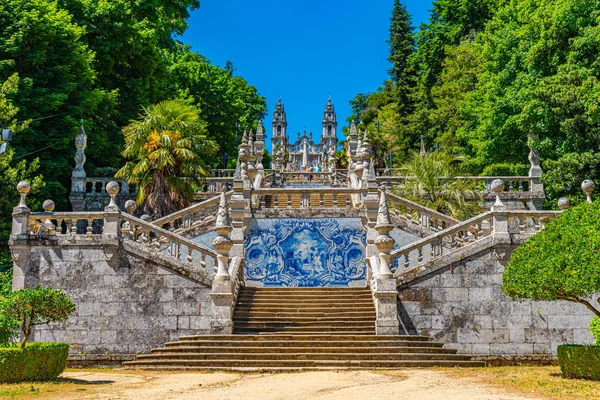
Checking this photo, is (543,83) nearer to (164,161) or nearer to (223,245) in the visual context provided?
(164,161)

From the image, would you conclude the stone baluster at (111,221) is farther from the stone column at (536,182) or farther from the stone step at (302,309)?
the stone column at (536,182)

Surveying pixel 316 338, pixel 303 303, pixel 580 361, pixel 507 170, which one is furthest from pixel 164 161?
pixel 507 170

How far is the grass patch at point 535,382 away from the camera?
11.2m

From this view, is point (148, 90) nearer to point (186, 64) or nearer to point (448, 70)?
point (186, 64)

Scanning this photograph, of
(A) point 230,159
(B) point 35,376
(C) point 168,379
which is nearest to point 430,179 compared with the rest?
(C) point 168,379

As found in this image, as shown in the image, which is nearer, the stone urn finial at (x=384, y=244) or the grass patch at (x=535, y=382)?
the grass patch at (x=535, y=382)

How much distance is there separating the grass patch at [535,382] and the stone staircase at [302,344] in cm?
133

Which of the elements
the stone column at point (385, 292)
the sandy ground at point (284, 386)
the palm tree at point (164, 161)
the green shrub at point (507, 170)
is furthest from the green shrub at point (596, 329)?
the green shrub at point (507, 170)

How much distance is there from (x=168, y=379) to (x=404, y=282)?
679 cm

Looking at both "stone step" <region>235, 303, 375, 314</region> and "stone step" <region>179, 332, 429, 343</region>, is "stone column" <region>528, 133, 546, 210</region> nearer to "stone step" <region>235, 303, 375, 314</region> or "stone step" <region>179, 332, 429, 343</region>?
"stone step" <region>235, 303, 375, 314</region>

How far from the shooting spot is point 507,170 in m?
32.1

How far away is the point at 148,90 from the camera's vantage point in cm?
3522

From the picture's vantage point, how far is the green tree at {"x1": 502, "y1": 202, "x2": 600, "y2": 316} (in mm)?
12391

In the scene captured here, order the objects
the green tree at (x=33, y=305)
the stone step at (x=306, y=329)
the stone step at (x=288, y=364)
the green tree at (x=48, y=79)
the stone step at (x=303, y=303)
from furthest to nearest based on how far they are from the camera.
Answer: the green tree at (x=48, y=79), the stone step at (x=303, y=303), the stone step at (x=306, y=329), the stone step at (x=288, y=364), the green tree at (x=33, y=305)
